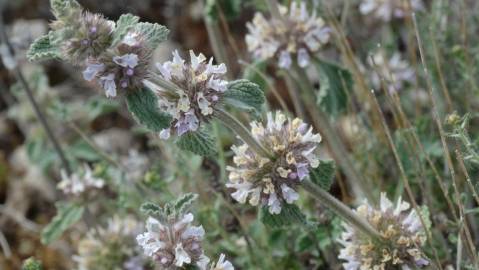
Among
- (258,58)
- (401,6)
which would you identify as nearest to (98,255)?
(258,58)

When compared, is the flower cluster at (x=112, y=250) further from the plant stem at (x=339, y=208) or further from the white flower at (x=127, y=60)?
the white flower at (x=127, y=60)

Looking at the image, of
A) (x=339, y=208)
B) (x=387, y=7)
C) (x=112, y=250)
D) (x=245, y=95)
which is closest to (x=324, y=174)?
(x=339, y=208)

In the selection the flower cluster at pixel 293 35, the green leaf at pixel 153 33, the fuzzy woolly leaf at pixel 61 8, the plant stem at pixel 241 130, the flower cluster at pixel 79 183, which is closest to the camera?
the fuzzy woolly leaf at pixel 61 8

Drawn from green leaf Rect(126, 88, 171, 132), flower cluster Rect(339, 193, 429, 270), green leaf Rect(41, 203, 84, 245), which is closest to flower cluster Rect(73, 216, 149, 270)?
green leaf Rect(41, 203, 84, 245)

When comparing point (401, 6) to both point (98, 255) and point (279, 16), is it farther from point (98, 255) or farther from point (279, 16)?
point (98, 255)

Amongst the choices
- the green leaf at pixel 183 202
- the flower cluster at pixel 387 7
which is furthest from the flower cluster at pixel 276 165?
the flower cluster at pixel 387 7

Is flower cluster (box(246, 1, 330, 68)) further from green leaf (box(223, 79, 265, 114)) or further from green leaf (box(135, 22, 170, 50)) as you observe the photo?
green leaf (box(135, 22, 170, 50))

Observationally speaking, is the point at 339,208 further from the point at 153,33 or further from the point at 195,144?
the point at 153,33
